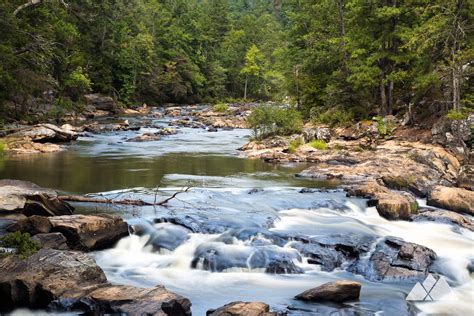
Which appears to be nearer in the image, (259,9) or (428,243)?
(428,243)

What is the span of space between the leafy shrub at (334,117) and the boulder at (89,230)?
66.3 ft

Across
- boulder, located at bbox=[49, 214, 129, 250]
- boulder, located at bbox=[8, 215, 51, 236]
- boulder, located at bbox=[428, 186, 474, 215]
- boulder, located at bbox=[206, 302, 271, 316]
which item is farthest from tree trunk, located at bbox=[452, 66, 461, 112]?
boulder, located at bbox=[8, 215, 51, 236]

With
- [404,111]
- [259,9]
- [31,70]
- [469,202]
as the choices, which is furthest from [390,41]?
[259,9]

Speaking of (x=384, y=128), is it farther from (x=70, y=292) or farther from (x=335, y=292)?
(x=70, y=292)

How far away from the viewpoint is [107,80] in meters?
55.5

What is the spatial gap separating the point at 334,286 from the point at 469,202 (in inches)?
322

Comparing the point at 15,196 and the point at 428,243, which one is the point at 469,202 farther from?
the point at 15,196

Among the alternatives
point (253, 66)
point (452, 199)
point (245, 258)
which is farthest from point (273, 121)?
point (253, 66)

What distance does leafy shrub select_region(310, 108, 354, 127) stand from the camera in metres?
28.6

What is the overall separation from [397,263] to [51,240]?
6807 mm

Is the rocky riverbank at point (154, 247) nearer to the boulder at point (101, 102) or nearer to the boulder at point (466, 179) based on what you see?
the boulder at point (466, 179)

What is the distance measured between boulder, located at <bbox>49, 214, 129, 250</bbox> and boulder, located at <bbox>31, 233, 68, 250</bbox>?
11.1 inches

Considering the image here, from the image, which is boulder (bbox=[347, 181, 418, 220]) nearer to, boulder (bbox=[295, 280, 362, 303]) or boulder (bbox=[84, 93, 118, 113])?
boulder (bbox=[295, 280, 362, 303])

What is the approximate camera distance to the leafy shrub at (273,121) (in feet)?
88.3
